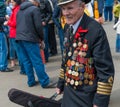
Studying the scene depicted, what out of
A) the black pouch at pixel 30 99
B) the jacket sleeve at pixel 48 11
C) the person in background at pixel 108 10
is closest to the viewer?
the black pouch at pixel 30 99

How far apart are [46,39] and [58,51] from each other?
4.19 ft

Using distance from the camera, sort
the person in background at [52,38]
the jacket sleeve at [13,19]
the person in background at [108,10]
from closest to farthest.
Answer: the jacket sleeve at [13,19], the person in background at [52,38], the person in background at [108,10]

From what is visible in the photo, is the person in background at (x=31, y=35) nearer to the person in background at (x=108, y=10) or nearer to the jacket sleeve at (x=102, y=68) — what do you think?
the jacket sleeve at (x=102, y=68)

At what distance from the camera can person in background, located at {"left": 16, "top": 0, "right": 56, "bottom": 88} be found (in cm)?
636

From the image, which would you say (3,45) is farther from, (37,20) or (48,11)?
(37,20)

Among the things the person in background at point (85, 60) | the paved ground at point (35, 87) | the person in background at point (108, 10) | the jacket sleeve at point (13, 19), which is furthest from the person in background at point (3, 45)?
the person in background at point (108, 10)

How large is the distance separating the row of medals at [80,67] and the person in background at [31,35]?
11.3 ft

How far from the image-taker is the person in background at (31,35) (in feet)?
20.9

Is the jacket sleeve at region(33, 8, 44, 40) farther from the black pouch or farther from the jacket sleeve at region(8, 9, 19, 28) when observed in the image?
the black pouch

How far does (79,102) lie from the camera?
2988 mm

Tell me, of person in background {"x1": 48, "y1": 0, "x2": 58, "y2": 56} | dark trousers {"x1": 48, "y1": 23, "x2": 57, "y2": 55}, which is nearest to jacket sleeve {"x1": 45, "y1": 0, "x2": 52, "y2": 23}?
person in background {"x1": 48, "y1": 0, "x2": 58, "y2": 56}

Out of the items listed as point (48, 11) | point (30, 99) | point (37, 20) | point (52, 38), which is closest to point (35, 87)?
point (37, 20)

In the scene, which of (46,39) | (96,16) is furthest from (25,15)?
(46,39)

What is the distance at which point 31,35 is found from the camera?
640cm
